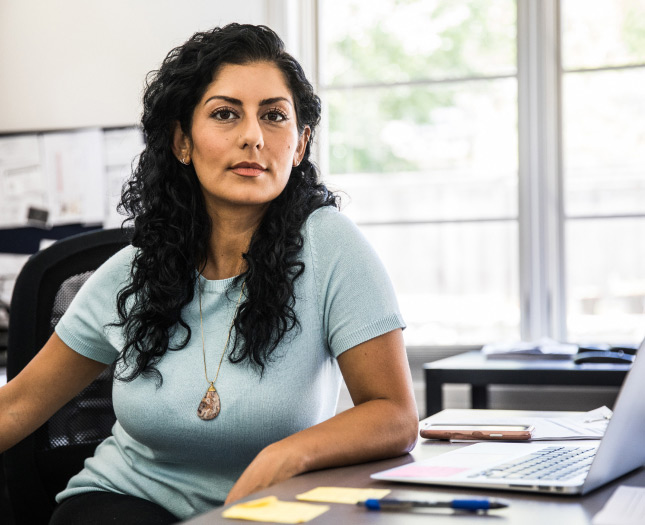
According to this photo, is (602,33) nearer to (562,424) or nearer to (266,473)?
(562,424)

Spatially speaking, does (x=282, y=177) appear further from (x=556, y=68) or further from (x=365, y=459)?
(x=556, y=68)

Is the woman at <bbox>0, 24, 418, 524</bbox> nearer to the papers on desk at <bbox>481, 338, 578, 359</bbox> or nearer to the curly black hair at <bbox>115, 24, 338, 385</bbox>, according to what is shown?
the curly black hair at <bbox>115, 24, 338, 385</bbox>

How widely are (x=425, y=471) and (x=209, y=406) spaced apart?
0.44 metres

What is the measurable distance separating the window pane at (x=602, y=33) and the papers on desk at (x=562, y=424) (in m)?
1.80

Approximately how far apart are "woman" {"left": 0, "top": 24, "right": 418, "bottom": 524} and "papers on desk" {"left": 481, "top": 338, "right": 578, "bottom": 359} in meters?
1.15

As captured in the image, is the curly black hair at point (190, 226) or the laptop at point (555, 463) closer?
the laptop at point (555, 463)

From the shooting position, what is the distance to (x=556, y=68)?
9.55 ft

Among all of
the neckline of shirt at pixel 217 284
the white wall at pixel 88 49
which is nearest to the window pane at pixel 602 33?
the white wall at pixel 88 49

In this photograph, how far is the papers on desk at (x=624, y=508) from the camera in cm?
77

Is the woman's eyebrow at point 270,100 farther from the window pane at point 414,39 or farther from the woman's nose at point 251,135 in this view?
the window pane at point 414,39

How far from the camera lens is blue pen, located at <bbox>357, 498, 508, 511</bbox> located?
81cm

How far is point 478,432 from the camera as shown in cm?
122

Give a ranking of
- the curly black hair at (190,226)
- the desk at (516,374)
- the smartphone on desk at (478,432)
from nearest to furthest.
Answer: the smartphone on desk at (478,432) → the curly black hair at (190,226) → the desk at (516,374)

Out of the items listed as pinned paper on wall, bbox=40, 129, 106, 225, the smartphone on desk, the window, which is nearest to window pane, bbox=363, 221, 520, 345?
the window
